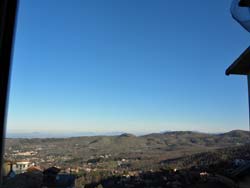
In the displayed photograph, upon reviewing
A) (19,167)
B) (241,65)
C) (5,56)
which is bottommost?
(19,167)

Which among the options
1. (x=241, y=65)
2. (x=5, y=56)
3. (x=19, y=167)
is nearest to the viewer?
(x=5, y=56)

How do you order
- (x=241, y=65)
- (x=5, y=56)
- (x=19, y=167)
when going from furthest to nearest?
(x=19, y=167) < (x=241, y=65) < (x=5, y=56)

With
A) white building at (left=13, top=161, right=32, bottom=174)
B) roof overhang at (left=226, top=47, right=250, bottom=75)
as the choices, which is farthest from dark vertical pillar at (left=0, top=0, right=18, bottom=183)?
roof overhang at (left=226, top=47, right=250, bottom=75)

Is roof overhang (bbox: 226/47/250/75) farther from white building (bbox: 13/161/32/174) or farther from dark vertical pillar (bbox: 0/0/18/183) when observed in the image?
dark vertical pillar (bbox: 0/0/18/183)

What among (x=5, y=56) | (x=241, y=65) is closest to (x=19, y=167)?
(x=241, y=65)

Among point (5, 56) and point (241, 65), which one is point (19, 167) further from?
point (5, 56)

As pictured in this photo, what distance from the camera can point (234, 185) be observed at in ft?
8.84

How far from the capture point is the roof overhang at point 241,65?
2605 millimetres

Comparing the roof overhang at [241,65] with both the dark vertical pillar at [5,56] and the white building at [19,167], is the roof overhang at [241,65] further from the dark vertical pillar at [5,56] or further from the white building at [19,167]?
the dark vertical pillar at [5,56]

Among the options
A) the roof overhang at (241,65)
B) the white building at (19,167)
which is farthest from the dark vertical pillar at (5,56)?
the roof overhang at (241,65)

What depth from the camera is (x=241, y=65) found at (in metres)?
2.74

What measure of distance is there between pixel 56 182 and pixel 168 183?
177 cm

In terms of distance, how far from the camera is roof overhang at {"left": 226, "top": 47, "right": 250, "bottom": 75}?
8.55ft

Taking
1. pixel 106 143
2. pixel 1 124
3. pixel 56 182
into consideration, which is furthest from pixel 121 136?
pixel 1 124
